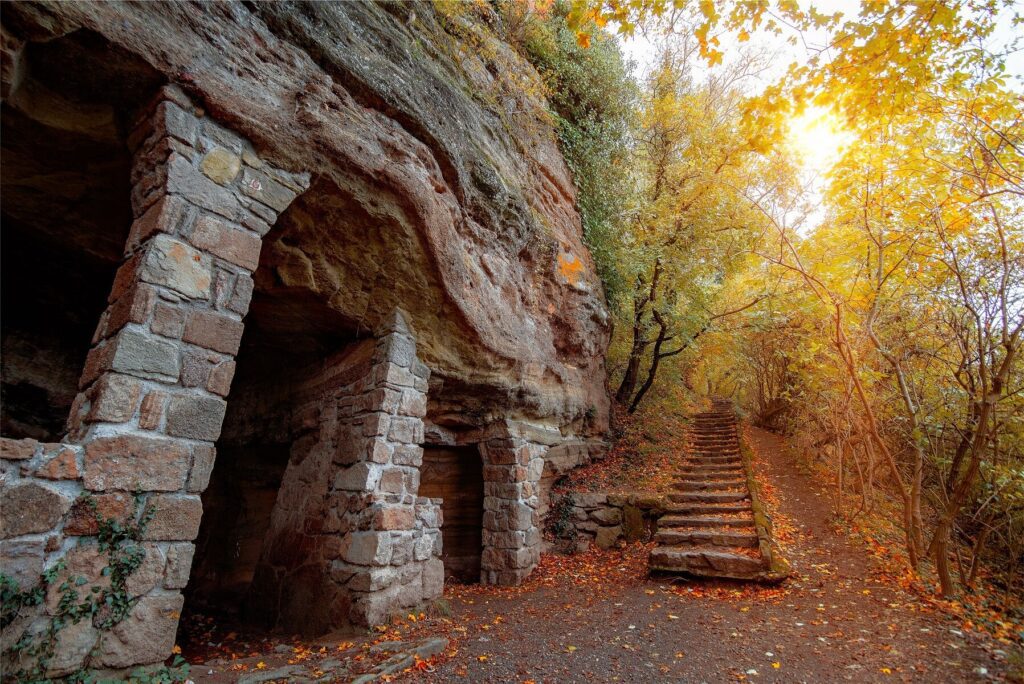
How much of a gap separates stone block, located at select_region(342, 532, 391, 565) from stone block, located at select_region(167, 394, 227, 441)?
63.3 inches

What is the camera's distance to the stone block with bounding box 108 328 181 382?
8.29 ft

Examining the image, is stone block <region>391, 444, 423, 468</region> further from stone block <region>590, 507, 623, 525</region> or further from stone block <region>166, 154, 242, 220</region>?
stone block <region>590, 507, 623, 525</region>

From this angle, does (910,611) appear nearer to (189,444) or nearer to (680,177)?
(189,444)

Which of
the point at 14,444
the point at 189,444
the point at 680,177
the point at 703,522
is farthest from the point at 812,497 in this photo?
the point at 14,444

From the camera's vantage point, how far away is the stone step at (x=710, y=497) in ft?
24.0

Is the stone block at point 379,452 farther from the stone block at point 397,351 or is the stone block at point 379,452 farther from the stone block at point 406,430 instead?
the stone block at point 397,351

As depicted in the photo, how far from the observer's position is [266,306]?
14.3 feet

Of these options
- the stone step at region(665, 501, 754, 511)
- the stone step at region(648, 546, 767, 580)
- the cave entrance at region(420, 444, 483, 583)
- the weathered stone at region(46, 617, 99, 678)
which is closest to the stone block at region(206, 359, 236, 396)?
the weathered stone at region(46, 617, 99, 678)

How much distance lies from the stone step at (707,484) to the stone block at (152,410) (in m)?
7.68

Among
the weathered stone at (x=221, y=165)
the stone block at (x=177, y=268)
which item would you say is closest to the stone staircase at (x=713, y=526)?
the stone block at (x=177, y=268)

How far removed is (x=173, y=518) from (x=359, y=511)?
1.61 meters

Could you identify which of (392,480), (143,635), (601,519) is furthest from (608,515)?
(143,635)

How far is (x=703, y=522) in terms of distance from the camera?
678cm

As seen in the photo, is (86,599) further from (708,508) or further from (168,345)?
(708,508)
